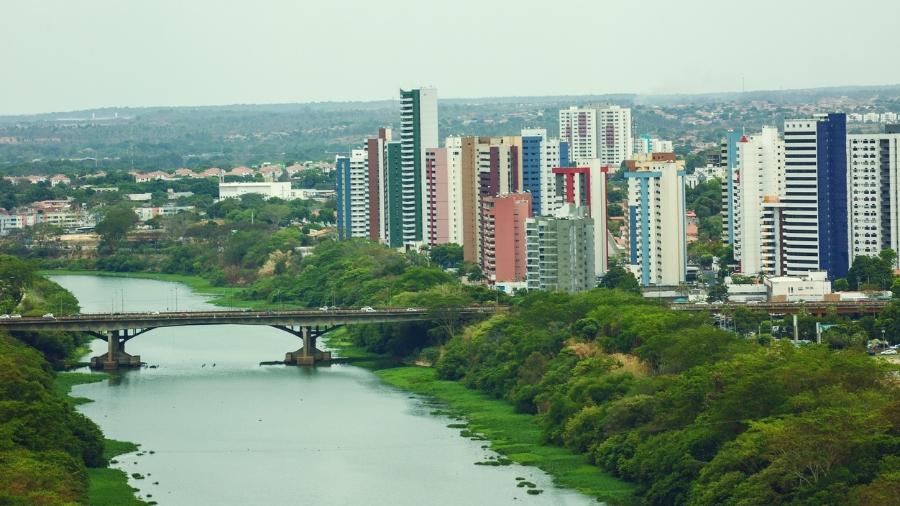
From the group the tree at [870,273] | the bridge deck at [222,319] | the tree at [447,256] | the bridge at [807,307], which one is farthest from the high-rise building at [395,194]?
the bridge at [807,307]

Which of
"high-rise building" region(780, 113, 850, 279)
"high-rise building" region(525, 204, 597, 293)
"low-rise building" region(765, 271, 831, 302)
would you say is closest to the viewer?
"low-rise building" region(765, 271, 831, 302)

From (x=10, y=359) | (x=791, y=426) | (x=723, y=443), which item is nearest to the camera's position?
(x=791, y=426)

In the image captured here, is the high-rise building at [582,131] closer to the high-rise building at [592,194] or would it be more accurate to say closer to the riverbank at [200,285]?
the riverbank at [200,285]

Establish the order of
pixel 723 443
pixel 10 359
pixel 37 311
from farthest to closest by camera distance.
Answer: pixel 37 311
pixel 10 359
pixel 723 443

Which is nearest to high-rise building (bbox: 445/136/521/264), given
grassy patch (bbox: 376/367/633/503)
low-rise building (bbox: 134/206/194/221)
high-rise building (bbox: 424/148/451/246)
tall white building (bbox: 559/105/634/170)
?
high-rise building (bbox: 424/148/451/246)

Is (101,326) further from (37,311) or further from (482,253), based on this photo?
(482,253)

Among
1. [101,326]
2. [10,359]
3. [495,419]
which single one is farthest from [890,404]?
[101,326]

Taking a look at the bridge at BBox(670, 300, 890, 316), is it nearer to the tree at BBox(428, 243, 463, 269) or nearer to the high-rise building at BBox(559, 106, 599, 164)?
the tree at BBox(428, 243, 463, 269)
